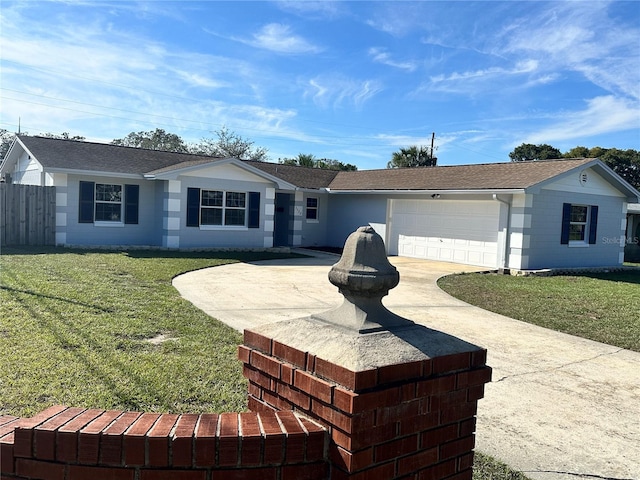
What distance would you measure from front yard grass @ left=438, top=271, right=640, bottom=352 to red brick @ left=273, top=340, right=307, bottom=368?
21.2 ft

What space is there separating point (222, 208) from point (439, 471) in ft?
54.7

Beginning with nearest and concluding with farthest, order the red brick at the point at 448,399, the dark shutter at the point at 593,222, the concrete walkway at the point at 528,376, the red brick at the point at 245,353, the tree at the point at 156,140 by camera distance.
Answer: the red brick at the point at 448,399 → the red brick at the point at 245,353 → the concrete walkway at the point at 528,376 → the dark shutter at the point at 593,222 → the tree at the point at 156,140

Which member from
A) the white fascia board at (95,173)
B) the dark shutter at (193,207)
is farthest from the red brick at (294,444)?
the dark shutter at (193,207)

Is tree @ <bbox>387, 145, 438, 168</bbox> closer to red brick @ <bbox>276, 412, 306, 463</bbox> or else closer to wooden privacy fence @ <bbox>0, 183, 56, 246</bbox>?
wooden privacy fence @ <bbox>0, 183, 56, 246</bbox>

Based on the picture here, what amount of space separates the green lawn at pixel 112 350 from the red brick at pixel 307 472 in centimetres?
174

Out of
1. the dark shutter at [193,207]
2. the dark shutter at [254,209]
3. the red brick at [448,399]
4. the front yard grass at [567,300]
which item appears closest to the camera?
the red brick at [448,399]

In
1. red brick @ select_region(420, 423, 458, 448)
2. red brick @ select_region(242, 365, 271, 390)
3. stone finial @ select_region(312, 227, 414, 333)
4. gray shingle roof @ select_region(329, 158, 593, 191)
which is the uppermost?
gray shingle roof @ select_region(329, 158, 593, 191)

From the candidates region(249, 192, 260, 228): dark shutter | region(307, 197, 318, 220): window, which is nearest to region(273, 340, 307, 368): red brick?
region(249, 192, 260, 228): dark shutter

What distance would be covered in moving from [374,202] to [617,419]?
16735 mm

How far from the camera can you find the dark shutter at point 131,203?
17.5 metres

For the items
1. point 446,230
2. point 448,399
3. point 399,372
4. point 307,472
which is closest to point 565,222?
point 446,230

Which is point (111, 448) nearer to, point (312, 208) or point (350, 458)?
point (350, 458)

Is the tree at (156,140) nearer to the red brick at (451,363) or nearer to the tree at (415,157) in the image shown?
the tree at (415,157)

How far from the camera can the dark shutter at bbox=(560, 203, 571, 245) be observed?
17094 millimetres
